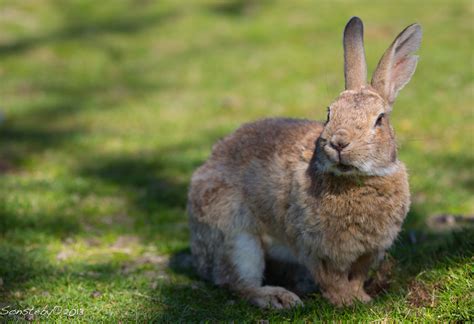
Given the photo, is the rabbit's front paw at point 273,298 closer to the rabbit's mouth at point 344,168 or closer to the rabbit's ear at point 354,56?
the rabbit's mouth at point 344,168

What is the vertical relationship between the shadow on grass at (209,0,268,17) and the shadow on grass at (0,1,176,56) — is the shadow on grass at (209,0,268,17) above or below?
above

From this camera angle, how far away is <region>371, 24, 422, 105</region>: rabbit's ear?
473 cm

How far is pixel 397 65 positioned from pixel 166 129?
251 inches

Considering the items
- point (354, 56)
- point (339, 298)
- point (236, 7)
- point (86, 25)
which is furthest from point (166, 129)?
point (236, 7)

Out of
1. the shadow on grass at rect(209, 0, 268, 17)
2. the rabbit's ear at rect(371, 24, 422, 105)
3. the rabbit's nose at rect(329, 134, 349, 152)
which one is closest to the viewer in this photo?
the rabbit's nose at rect(329, 134, 349, 152)

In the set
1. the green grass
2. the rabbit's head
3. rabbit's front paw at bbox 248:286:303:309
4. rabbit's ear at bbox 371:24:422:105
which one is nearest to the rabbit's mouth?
the rabbit's head

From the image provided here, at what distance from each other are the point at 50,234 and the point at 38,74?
27.6ft

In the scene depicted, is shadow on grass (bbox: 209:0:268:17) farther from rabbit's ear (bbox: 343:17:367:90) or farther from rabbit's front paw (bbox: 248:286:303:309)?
rabbit's front paw (bbox: 248:286:303:309)

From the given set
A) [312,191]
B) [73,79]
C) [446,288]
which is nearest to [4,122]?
[73,79]

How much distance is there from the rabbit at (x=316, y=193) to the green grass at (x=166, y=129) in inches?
9.4

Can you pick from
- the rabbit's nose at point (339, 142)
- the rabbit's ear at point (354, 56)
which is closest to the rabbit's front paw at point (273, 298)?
the rabbit's nose at point (339, 142)

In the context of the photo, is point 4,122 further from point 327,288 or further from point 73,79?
point 327,288

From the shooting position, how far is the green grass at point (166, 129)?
16.6 ft

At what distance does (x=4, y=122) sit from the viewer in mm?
11352
